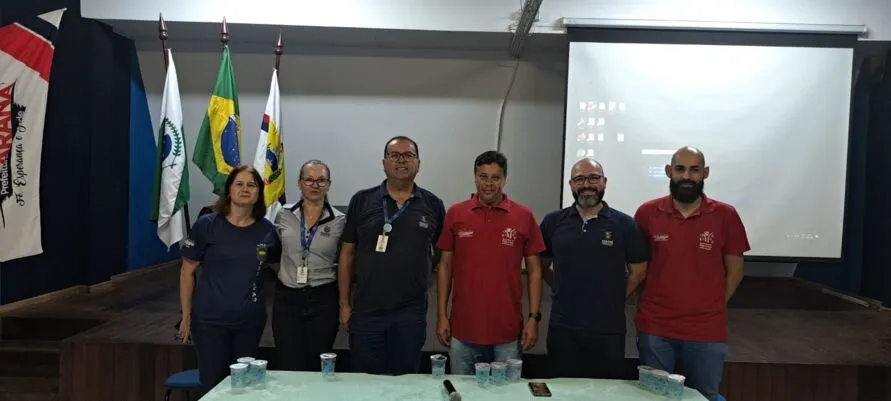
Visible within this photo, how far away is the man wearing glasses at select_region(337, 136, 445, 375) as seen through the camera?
6.84 feet

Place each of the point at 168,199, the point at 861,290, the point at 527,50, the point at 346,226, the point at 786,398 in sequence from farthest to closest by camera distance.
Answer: the point at 527,50, the point at 861,290, the point at 168,199, the point at 786,398, the point at 346,226

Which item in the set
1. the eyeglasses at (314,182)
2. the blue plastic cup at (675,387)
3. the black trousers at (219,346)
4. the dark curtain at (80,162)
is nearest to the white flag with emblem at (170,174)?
the dark curtain at (80,162)

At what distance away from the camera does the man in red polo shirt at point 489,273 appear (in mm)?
2010

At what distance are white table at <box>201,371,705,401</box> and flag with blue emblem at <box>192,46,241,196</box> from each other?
2.63 meters

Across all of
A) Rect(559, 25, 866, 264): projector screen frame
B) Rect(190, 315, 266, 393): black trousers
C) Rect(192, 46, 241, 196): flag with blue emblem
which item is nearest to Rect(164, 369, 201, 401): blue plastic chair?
Rect(190, 315, 266, 393): black trousers

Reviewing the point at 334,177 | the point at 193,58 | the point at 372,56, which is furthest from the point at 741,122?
the point at 193,58

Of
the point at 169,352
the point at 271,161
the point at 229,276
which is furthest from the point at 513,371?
the point at 271,161

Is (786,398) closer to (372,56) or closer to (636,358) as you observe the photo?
(636,358)

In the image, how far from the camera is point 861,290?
4531 mm

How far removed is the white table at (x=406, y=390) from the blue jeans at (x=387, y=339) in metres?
0.31

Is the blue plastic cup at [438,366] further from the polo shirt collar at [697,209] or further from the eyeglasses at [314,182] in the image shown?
the polo shirt collar at [697,209]

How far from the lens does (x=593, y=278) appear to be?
2018 millimetres

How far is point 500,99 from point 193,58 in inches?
118

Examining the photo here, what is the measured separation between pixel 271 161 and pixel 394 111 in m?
1.37
